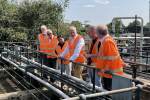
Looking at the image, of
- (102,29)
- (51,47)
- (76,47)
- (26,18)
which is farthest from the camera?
(26,18)

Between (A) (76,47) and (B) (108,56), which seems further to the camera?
(A) (76,47)

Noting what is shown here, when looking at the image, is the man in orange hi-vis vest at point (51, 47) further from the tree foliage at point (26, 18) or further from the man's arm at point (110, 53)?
the tree foliage at point (26, 18)

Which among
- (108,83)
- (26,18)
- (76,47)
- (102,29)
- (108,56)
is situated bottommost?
(108,83)

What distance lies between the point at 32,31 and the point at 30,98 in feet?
31.2

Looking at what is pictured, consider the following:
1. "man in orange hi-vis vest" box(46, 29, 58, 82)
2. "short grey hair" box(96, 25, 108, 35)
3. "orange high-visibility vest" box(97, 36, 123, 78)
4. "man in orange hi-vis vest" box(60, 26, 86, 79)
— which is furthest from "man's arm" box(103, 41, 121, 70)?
"man in orange hi-vis vest" box(46, 29, 58, 82)

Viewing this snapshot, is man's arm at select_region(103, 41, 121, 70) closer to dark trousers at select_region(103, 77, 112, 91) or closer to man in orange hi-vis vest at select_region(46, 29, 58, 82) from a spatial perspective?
dark trousers at select_region(103, 77, 112, 91)

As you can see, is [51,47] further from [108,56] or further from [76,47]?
[108,56]

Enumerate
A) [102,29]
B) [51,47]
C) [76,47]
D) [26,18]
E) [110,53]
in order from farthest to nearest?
[26,18] → [51,47] → [76,47] → [102,29] → [110,53]

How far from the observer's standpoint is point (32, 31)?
1424cm

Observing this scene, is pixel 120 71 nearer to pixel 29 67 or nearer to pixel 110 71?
pixel 110 71

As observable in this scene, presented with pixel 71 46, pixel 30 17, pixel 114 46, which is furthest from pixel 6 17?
pixel 114 46

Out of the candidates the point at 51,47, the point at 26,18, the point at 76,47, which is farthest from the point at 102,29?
the point at 26,18

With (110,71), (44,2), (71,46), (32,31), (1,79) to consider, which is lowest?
(1,79)

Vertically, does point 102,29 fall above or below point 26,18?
below
